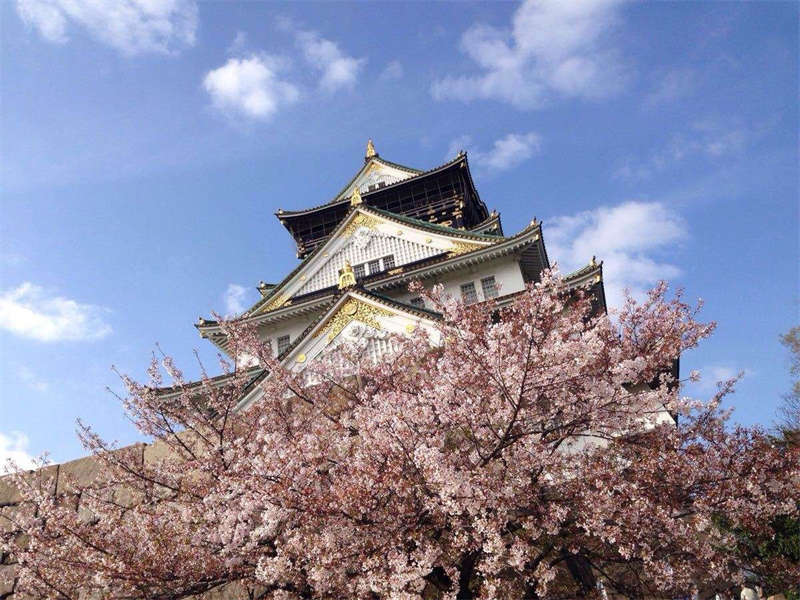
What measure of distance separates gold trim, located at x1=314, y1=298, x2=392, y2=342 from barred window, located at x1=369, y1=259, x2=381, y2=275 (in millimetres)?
10868

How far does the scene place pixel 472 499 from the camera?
5.80 meters

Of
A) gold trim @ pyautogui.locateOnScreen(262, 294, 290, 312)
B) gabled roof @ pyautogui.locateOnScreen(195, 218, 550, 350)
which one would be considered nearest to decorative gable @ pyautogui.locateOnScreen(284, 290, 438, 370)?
gabled roof @ pyautogui.locateOnScreen(195, 218, 550, 350)

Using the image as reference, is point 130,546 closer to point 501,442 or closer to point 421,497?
point 421,497

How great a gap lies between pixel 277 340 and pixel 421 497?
20.7 meters

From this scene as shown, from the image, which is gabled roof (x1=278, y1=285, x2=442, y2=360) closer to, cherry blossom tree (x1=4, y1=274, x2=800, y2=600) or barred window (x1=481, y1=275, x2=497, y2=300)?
cherry blossom tree (x1=4, y1=274, x2=800, y2=600)

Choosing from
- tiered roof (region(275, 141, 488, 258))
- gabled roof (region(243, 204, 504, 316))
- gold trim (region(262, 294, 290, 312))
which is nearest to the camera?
gabled roof (region(243, 204, 504, 316))

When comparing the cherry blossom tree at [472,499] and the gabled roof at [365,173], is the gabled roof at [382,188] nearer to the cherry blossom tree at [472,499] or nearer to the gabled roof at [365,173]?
the gabled roof at [365,173]

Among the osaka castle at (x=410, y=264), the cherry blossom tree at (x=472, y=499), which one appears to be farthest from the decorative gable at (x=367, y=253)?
the cherry blossom tree at (x=472, y=499)

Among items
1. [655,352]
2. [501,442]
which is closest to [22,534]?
[501,442]

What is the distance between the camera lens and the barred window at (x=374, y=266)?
27.0m

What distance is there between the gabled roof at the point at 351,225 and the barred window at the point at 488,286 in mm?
1600

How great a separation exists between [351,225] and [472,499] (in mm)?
23396

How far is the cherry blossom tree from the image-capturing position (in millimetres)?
5934

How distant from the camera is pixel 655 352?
8211mm
